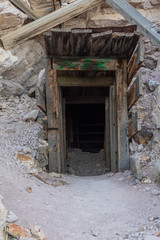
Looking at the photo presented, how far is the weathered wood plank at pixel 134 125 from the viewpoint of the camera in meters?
3.41

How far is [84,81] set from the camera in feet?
13.7

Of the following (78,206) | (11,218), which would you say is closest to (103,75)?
(78,206)

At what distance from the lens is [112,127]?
4250 mm

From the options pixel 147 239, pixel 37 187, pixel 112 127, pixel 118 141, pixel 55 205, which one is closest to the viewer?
pixel 147 239

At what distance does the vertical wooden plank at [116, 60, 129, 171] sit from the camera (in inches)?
152

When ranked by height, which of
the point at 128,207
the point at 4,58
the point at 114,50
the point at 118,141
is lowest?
the point at 128,207

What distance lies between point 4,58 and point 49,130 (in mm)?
2433

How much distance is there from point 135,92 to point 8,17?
3504mm

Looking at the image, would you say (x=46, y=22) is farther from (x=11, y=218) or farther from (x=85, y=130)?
(x=11, y=218)

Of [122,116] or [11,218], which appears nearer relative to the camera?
[11,218]

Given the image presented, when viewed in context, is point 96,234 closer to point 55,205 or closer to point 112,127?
point 55,205

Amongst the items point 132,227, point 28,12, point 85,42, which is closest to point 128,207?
point 132,227

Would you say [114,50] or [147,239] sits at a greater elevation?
[114,50]

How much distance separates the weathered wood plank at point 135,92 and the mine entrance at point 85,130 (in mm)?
1098
